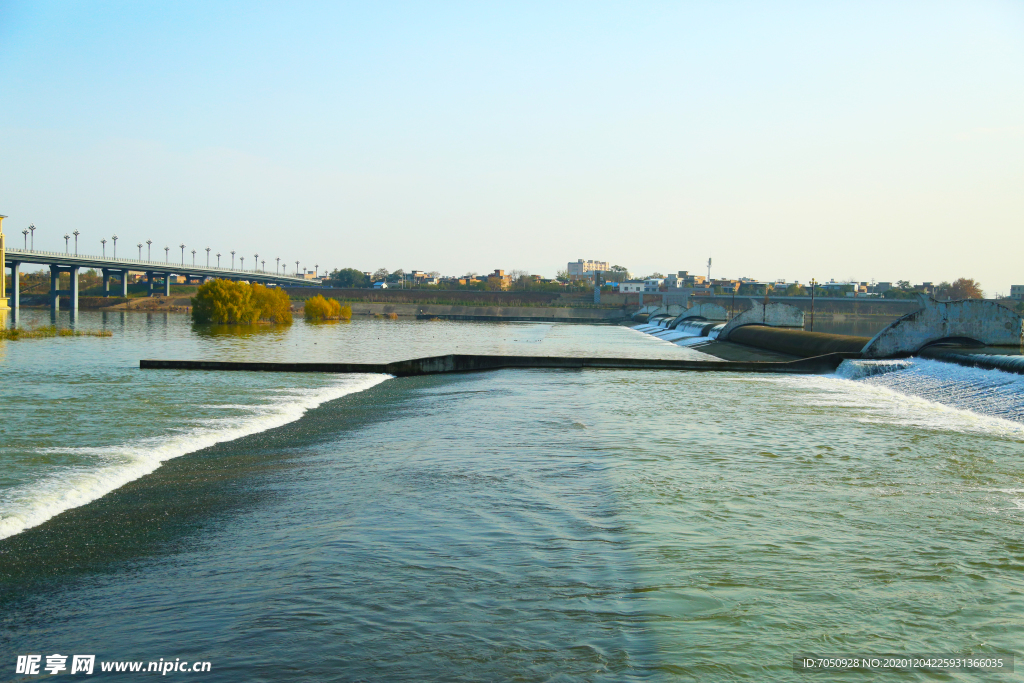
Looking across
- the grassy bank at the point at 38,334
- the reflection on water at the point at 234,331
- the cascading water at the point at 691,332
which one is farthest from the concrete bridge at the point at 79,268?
the cascading water at the point at 691,332

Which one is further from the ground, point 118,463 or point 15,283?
point 15,283

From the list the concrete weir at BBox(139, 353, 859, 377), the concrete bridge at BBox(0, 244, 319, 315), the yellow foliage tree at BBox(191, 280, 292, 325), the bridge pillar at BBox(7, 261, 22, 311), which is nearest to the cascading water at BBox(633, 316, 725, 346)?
the concrete weir at BBox(139, 353, 859, 377)

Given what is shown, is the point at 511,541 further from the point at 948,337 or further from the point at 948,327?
the point at 948,337

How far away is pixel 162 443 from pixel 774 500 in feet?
35.8

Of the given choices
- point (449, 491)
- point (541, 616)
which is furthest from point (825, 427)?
point (541, 616)

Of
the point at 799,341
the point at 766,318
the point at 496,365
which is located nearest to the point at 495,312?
the point at 766,318

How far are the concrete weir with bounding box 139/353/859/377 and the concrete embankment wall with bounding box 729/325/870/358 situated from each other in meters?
3.29

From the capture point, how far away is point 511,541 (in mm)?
8281

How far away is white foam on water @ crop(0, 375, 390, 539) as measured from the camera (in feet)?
31.8

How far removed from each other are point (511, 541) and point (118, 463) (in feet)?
25.1

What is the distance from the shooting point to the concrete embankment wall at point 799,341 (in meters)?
33.5

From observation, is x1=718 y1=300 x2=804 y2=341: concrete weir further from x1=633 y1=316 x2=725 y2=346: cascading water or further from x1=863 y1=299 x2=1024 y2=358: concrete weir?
x1=863 y1=299 x2=1024 y2=358: concrete weir

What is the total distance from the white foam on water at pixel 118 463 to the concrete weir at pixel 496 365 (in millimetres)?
8162

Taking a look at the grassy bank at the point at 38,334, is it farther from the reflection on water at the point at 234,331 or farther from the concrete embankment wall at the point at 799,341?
the concrete embankment wall at the point at 799,341
